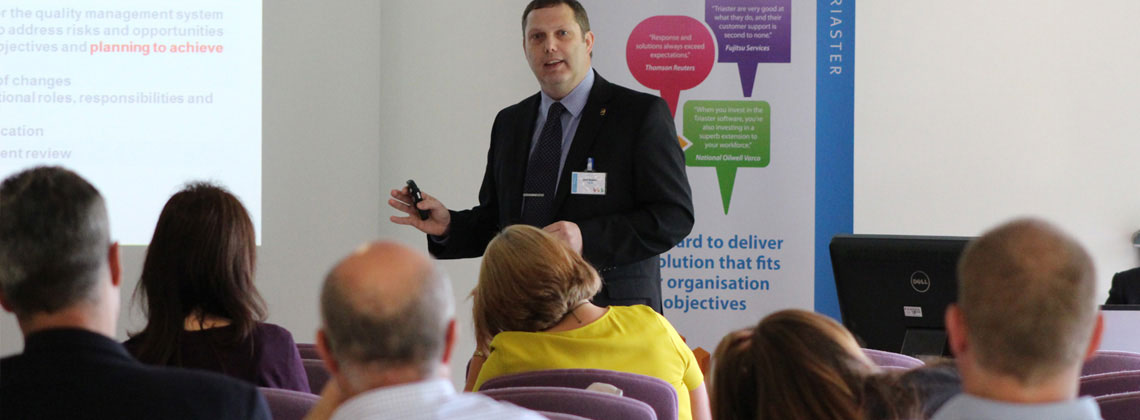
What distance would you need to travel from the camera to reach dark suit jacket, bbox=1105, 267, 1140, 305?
3.87m

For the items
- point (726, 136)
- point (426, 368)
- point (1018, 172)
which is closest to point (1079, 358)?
point (426, 368)

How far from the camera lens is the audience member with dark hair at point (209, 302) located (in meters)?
2.36

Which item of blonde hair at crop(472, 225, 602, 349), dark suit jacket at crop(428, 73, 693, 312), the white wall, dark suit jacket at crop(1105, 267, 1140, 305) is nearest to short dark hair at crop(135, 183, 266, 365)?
blonde hair at crop(472, 225, 602, 349)

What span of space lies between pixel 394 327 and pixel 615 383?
104 centimetres

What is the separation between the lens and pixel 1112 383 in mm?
2281

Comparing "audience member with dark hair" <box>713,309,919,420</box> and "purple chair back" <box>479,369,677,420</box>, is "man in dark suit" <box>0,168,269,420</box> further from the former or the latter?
"purple chair back" <box>479,369,677,420</box>

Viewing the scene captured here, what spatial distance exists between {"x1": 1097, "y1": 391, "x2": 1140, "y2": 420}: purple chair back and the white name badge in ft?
6.54

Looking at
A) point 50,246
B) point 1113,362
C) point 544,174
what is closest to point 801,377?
point 50,246

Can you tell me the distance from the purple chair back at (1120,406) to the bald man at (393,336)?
1.20 m

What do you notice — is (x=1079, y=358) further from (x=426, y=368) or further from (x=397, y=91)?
(x=397, y=91)

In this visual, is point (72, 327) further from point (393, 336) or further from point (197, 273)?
point (197, 273)

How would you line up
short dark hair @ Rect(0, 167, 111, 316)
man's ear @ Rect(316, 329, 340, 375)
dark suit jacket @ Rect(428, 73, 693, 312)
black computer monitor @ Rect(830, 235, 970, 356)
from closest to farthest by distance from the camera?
man's ear @ Rect(316, 329, 340, 375)
short dark hair @ Rect(0, 167, 111, 316)
black computer monitor @ Rect(830, 235, 970, 356)
dark suit jacket @ Rect(428, 73, 693, 312)

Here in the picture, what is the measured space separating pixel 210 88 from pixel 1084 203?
4.12 m

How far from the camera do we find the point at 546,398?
207cm
